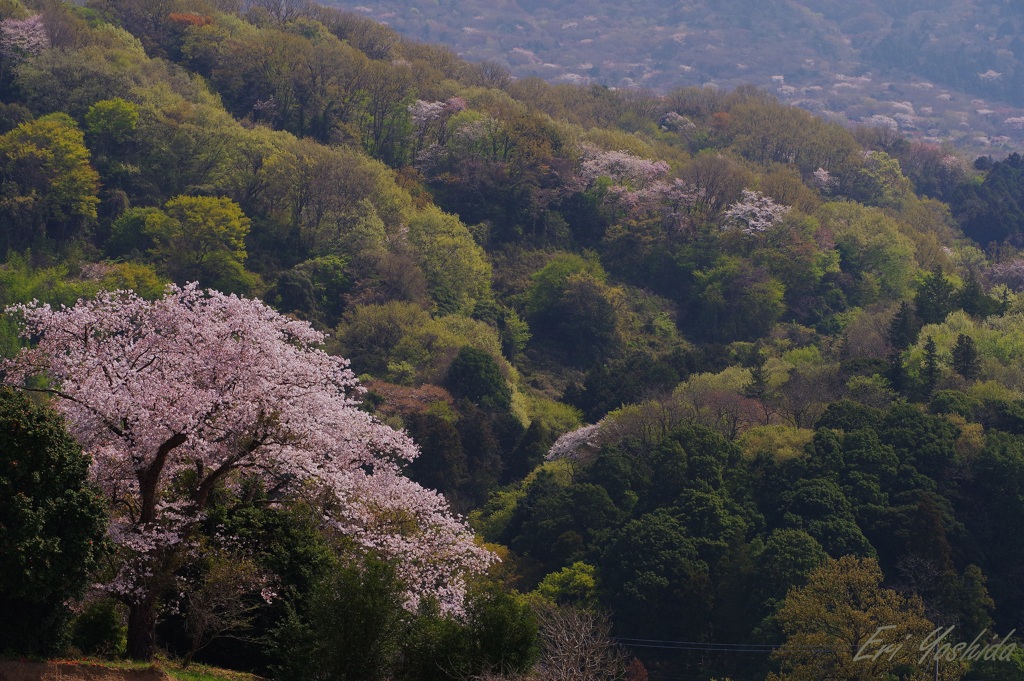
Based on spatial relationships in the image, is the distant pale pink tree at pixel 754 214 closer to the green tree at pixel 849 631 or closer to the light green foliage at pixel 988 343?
the light green foliage at pixel 988 343

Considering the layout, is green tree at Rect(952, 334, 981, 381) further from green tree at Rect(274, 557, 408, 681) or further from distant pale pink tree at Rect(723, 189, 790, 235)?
green tree at Rect(274, 557, 408, 681)

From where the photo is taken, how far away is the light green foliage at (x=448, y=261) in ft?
292

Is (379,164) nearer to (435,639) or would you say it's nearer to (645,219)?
(645,219)

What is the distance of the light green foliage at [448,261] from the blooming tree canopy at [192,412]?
176 ft

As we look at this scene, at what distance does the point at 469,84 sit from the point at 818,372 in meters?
54.1

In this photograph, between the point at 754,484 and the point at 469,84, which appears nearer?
the point at 754,484

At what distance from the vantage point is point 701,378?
79.4 meters

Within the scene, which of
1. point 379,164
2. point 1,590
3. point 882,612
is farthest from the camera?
point 379,164

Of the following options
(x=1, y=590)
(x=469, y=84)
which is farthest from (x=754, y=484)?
(x=469, y=84)

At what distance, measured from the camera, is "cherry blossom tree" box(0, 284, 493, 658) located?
2897cm

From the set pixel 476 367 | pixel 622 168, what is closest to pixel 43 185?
pixel 476 367

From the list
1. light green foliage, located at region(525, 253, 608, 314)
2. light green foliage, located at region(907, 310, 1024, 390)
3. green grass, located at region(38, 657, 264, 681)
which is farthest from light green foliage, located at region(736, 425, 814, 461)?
Answer: green grass, located at region(38, 657, 264, 681)

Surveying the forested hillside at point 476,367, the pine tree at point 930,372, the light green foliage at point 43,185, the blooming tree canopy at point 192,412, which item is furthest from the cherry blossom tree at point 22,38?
the blooming tree canopy at point 192,412

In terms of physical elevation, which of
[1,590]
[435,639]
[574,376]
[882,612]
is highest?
[1,590]
